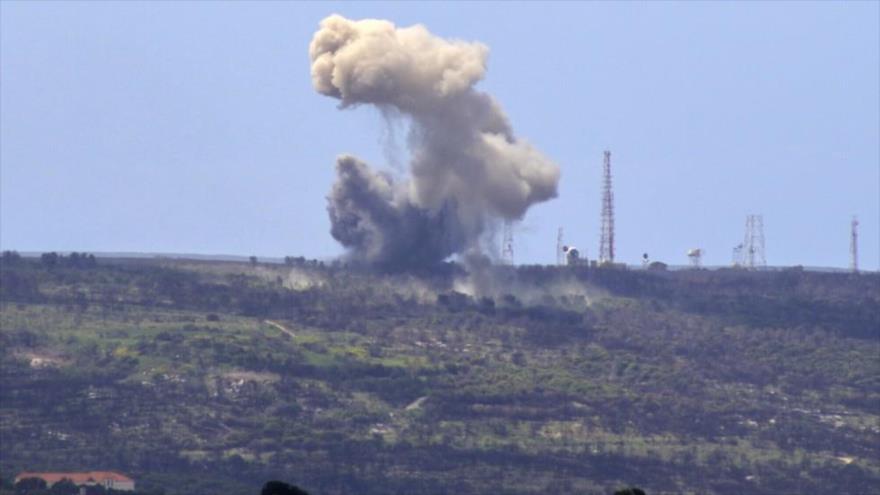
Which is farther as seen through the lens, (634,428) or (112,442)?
(634,428)

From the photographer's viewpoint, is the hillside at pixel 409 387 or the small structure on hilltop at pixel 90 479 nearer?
the small structure on hilltop at pixel 90 479

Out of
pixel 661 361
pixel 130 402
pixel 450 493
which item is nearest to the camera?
pixel 450 493

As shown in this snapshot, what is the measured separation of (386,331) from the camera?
18525cm

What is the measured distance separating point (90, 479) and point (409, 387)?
43197mm

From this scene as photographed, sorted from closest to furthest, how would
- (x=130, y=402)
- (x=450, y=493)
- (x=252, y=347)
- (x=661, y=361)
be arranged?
(x=450, y=493), (x=130, y=402), (x=252, y=347), (x=661, y=361)

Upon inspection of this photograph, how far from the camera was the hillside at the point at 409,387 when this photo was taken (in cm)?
15025

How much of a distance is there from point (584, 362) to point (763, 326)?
19.5 m

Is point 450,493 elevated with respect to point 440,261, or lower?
lower

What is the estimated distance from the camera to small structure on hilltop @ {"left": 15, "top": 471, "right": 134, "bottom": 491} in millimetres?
126875

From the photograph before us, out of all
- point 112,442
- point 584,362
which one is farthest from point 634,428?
point 112,442

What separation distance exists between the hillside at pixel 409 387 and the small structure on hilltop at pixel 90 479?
1.45 meters

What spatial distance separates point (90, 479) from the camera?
128 metres

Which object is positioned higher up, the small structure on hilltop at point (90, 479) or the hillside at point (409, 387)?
the hillside at point (409, 387)

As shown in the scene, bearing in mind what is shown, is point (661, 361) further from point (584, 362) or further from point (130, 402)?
point (130, 402)
